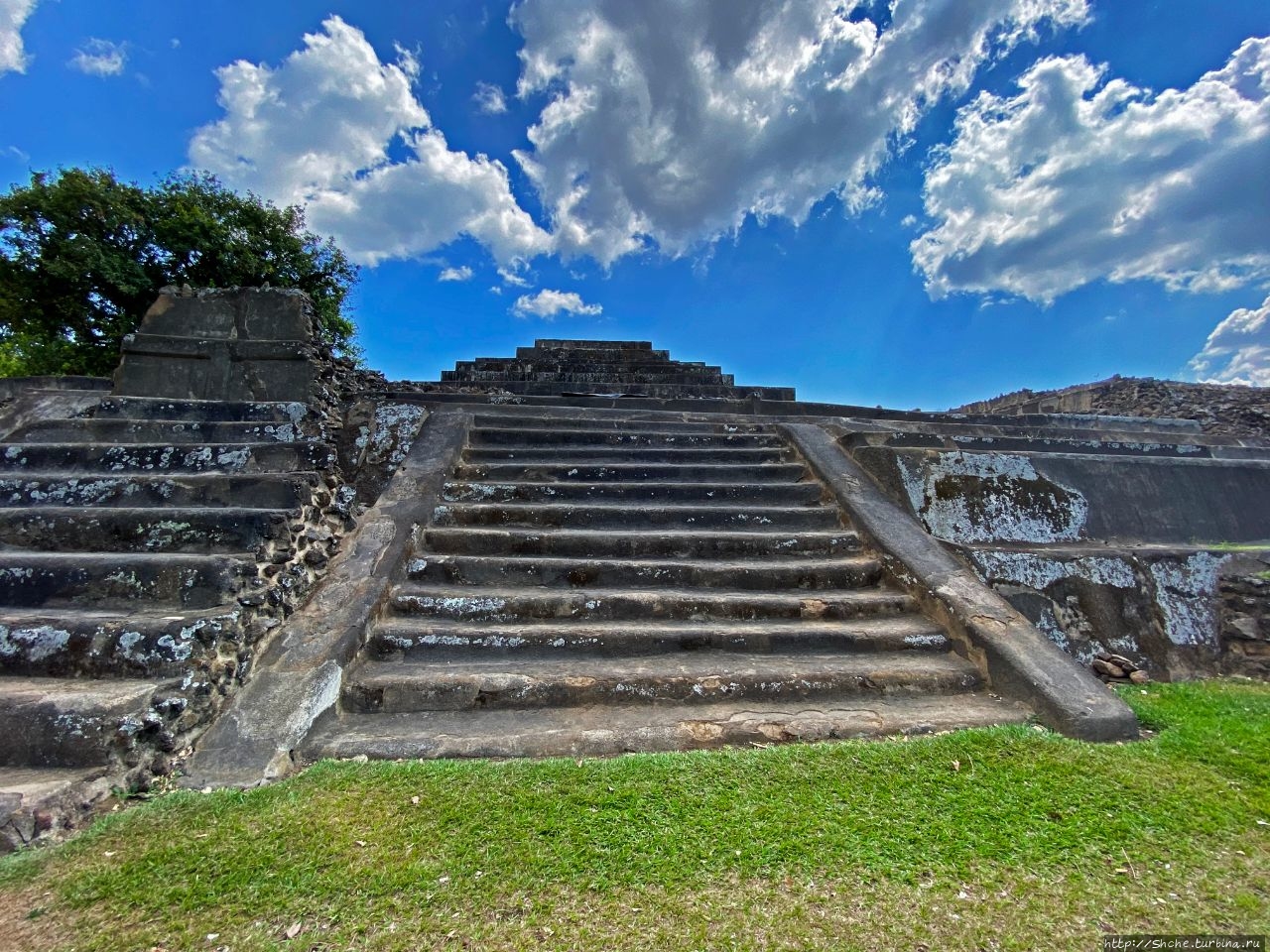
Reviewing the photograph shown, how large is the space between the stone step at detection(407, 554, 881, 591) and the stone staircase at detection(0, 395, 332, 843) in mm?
929

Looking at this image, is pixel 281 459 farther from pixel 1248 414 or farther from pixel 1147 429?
pixel 1248 414

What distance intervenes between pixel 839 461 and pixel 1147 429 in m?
5.99

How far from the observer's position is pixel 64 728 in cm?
212

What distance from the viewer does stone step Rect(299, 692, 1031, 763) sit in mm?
2379

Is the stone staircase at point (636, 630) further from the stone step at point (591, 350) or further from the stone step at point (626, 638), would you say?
the stone step at point (591, 350)

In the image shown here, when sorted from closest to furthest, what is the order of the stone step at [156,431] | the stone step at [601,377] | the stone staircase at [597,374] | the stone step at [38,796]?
the stone step at [38,796] → the stone step at [156,431] → the stone staircase at [597,374] → the stone step at [601,377]

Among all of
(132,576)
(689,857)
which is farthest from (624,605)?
(132,576)

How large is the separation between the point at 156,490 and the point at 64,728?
1876 millimetres

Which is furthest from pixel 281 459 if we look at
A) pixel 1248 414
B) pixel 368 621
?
pixel 1248 414

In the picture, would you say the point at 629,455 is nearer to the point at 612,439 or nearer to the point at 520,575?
the point at 612,439

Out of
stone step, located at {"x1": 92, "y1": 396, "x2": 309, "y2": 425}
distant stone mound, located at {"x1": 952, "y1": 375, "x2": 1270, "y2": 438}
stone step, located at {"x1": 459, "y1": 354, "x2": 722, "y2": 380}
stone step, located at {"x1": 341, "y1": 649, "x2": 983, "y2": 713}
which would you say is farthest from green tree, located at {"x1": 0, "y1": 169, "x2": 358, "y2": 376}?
distant stone mound, located at {"x1": 952, "y1": 375, "x2": 1270, "y2": 438}

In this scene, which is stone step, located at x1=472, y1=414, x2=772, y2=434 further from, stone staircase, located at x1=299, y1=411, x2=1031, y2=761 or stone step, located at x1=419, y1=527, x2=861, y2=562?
stone step, located at x1=419, y1=527, x2=861, y2=562

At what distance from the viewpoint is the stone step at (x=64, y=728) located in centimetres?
210

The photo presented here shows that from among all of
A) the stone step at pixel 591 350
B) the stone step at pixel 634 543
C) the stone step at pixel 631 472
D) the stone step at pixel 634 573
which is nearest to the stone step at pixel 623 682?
the stone step at pixel 634 573
